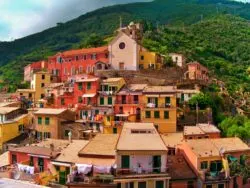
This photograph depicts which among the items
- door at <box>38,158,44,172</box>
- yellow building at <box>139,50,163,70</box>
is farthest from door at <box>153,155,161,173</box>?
yellow building at <box>139,50,163,70</box>

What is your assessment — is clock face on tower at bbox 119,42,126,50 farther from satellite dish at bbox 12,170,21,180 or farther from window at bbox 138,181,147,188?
window at bbox 138,181,147,188

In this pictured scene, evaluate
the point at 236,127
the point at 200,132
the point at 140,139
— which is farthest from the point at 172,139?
the point at 140,139

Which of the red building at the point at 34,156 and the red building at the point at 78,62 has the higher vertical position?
the red building at the point at 78,62

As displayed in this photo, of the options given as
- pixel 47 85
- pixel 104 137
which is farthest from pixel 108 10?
pixel 104 137

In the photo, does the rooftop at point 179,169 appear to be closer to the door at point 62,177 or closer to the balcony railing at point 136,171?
the balcony railing at point 136,171

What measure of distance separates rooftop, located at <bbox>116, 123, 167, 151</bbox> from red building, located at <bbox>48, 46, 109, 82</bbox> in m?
27.0

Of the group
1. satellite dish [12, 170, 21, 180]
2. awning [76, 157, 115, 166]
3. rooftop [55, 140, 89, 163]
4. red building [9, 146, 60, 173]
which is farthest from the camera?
red building [9, 146, 60, 173]

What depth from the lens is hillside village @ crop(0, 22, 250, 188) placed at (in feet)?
107

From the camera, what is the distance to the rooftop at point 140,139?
107 feet

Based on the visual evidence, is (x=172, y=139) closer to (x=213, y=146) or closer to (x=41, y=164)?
(x=213, y=146)

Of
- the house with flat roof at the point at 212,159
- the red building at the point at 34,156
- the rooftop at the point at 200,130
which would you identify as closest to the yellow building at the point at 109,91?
the rooftop at the point at 200,130

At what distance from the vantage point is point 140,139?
34.5 m

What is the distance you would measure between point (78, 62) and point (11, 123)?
20509 millimetres

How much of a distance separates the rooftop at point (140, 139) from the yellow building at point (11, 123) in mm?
16779
